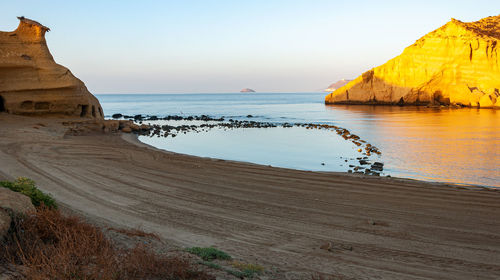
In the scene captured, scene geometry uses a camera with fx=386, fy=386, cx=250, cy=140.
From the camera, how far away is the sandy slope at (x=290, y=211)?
7832 mm

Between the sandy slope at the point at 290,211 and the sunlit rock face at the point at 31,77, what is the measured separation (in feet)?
37.4

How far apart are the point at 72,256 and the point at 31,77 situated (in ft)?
92.9

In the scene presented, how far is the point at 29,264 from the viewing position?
500 centimetres

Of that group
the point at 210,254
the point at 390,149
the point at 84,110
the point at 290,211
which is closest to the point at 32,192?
the point at 210,254

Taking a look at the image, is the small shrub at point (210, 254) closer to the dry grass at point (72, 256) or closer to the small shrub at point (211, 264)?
the small shrub at point (211, 264)

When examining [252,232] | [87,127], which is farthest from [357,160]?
[87,127]

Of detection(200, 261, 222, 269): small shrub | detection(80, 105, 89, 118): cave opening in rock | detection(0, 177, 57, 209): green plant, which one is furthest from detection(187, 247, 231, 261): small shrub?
detection(80, 105, 89, 118): cave opening in rock

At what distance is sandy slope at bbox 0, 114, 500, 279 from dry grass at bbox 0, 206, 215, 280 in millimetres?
2190

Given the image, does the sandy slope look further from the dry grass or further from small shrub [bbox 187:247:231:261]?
the dry grass

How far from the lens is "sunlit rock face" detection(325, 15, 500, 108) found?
69938 mm

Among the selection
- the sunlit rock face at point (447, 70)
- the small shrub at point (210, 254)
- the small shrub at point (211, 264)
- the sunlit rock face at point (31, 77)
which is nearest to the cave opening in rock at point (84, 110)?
the sunlit rock face at point (31, 77)

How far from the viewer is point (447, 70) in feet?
239

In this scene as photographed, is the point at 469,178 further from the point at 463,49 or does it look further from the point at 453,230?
the point at 463,49

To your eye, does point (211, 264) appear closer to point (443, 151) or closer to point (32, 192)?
point (32, 192)
